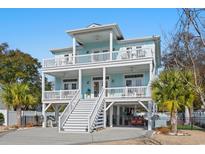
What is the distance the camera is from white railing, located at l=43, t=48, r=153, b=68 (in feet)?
80.1

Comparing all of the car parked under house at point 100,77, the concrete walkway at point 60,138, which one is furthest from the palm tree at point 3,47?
the concrete walkway at point 60,138

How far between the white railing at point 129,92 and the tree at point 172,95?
251 cm

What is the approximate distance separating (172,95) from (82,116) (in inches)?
260

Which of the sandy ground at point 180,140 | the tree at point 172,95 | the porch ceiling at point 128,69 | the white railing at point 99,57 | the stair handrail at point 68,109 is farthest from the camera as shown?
the porch ceiling at point 128,69

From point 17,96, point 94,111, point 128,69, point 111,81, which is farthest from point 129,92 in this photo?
point 17,96

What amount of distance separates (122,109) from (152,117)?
7207 mm

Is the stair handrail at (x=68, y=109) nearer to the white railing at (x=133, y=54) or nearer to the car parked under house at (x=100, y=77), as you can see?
the car parked under house at (x=100, y=77)

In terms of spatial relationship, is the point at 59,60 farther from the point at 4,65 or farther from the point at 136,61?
the point at 4,65

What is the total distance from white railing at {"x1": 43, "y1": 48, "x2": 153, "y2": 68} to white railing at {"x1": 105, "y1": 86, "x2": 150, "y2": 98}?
2.52 meters

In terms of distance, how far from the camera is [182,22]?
17.1 feet

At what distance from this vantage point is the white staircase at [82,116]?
20281mm
